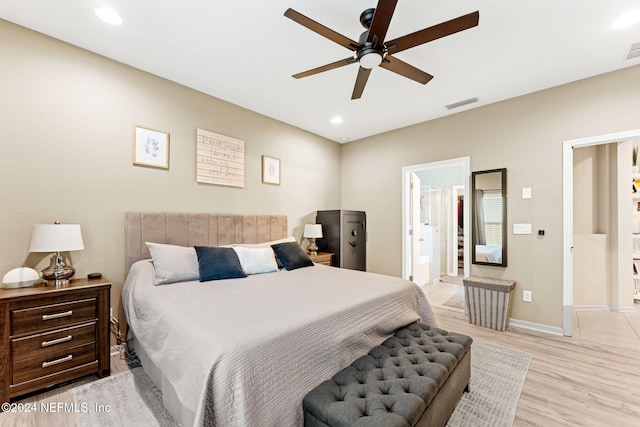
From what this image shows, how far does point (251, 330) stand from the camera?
1.38 meters

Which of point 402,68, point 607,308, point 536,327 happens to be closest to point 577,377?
point 536,327

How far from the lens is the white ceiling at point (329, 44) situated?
201cm

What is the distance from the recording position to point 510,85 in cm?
312

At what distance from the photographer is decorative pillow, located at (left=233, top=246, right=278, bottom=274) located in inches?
113

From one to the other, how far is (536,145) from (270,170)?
11.3 ft

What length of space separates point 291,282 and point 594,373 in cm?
264

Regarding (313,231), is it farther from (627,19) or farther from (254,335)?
(627,19)

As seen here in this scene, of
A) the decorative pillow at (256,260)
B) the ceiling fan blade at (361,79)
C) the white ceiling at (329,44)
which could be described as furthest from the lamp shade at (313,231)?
the ceiling fan blade at (361,79)

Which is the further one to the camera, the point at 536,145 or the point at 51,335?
the point at 536,145

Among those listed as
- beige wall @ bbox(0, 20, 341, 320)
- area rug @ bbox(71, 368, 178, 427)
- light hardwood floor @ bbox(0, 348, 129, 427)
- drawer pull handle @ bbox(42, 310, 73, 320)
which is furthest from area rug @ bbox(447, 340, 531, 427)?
beige wall @ bbox(0, 20, 341, 320)

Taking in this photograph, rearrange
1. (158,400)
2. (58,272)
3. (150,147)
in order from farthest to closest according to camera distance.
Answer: (150,147), (58,272), (158,400)

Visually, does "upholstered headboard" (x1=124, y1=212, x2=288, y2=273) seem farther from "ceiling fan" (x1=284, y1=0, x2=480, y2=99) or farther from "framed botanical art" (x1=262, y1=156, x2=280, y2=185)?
"ceiling fan" (x1=284, y1=0, x2=480, y2=99)

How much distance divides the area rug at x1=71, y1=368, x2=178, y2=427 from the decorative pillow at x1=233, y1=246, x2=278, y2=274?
1.20m

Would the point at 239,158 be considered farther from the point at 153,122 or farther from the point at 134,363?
the point at 134,363
